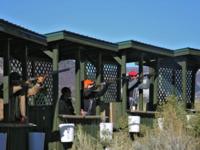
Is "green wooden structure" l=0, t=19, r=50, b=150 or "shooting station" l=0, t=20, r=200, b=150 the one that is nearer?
"green wooden structure" l=0, t=19, r=50, b=150

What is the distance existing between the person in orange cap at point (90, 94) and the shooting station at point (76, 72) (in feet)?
0.48

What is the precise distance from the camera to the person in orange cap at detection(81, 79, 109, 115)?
12.3 meters

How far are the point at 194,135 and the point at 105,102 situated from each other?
4518 millimetres

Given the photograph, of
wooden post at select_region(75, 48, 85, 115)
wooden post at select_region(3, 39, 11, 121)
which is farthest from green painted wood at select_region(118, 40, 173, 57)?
wooden post at select_region(3, 39, 11, 121)

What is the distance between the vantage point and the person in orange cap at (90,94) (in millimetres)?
12336

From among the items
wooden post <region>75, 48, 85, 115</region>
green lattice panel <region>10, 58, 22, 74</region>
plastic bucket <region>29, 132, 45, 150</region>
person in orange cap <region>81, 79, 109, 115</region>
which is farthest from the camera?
person in orange cap <region>81, 79, 109, 115</region>

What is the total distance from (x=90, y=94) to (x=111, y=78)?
2.43m

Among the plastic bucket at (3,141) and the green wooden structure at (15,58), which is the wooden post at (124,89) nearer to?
the green wooden structure at (15,58)

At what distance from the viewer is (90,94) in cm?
1244

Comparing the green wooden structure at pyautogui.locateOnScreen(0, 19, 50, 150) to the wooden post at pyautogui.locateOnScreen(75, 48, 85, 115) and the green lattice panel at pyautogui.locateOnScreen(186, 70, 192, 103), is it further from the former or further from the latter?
the green lattice panel at pyautogui.locateOnScreen(186, 70, 192, 103)

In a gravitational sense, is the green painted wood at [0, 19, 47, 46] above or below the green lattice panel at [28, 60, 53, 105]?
above

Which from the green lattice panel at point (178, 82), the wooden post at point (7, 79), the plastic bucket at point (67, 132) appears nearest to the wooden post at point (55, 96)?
the plastic bucket at point (67, 132)

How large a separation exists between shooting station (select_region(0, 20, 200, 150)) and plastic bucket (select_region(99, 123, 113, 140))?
27cm

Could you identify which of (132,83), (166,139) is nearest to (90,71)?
(132,83)
